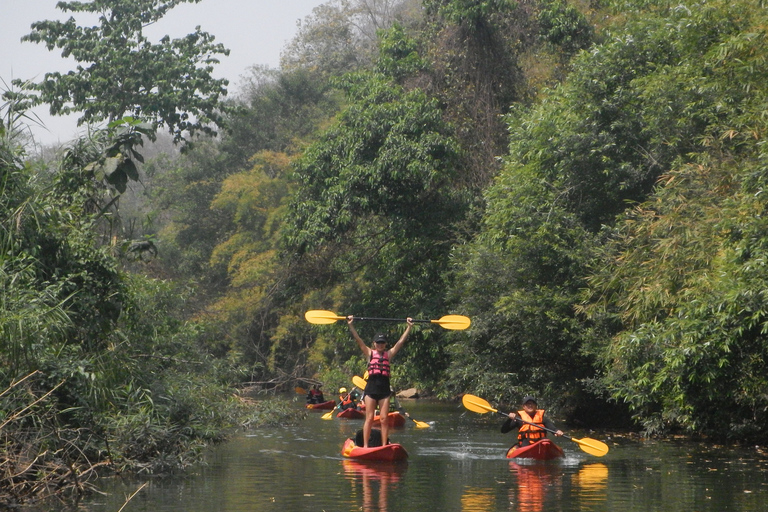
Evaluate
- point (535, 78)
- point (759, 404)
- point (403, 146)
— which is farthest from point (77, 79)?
point (759, 404)

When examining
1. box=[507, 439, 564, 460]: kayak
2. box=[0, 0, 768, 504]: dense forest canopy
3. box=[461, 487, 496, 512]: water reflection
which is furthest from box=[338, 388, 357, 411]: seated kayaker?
box=[461, 487, 496, 512]: water reflection

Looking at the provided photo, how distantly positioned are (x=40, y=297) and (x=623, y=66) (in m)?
12.1

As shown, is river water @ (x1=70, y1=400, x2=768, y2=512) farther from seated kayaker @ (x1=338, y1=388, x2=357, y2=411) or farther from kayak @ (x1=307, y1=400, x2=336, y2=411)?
kayak @ (x1=307, y1=400, x2=336, y2=411)

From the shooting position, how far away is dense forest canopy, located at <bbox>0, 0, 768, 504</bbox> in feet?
35.7

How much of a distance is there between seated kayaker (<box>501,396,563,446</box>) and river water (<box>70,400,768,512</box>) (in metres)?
0.39

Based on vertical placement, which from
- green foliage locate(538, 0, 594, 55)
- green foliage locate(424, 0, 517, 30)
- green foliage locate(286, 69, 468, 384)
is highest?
green foliage locate(424, 0, 517, 30)

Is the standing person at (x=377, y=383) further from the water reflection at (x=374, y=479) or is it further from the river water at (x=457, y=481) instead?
the river water at (x=457, y=481)

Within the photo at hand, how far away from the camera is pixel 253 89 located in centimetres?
4241

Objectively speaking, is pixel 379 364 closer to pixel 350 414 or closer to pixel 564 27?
pixel 350 414

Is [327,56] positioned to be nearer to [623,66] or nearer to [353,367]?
[353,367]

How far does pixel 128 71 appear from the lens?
27828mm

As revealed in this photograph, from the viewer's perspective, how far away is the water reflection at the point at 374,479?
7996 millimetres

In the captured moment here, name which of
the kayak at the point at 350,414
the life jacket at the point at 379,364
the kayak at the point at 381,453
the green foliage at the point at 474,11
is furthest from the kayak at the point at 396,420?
the green foliage at the point at 474,11

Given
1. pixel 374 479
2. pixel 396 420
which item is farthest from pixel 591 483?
pixel 396 420
